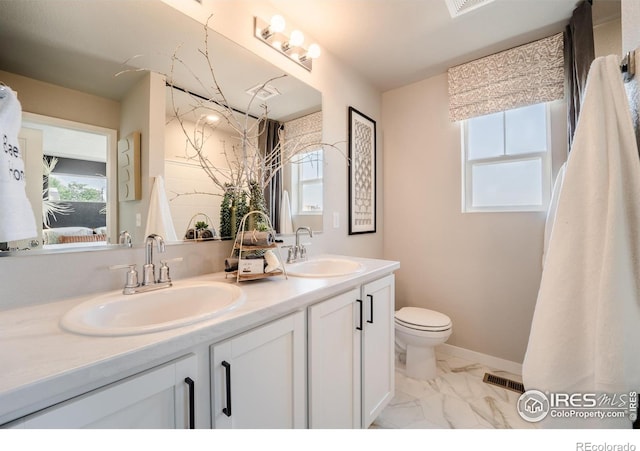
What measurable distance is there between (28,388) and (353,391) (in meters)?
1.11

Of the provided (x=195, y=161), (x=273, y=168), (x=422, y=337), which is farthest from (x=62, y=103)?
(x=422, y=337)

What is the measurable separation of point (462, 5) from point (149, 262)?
2.13m

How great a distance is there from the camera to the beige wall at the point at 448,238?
73.0 inches

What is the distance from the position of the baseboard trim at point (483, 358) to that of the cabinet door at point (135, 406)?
213 cm

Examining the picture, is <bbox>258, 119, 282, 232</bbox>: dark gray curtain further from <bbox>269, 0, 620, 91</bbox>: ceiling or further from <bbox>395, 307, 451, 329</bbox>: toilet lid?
<bbox>395, 307, 451, 329</bbox>: toilet lid

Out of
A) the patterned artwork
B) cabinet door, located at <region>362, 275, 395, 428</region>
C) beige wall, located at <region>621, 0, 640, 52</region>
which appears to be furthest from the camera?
the patterned artwork

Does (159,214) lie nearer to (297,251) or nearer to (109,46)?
(109,46)

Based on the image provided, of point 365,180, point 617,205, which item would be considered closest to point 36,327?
point 617,205

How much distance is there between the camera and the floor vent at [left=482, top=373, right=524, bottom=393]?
5.58 feet

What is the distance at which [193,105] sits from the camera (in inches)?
46.9

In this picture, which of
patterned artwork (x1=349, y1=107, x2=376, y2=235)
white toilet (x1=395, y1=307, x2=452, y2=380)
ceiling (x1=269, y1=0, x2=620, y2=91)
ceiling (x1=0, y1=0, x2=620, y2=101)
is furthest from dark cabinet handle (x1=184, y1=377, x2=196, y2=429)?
ceiling (x1=269, y1=0, x2=620, y2=91)

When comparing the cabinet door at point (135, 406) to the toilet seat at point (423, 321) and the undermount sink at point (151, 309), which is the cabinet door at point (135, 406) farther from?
the toilet seat at point (423, 321)

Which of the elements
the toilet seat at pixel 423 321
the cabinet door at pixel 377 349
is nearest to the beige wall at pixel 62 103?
the cabinet door at pixel 377 349

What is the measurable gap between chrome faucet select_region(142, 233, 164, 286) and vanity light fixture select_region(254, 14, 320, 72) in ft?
4.04
